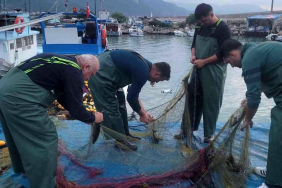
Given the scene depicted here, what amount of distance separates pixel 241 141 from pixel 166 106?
128cm

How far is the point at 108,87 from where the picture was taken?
12.7ft

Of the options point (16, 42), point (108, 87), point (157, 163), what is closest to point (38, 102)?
point (108, 87)

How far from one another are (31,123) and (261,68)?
2.20 meters

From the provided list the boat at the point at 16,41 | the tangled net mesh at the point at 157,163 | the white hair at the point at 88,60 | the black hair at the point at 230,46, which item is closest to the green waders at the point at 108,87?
the tangled net mesh at the point at 157,163

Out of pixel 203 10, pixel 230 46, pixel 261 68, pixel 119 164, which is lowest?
pixel 119 164

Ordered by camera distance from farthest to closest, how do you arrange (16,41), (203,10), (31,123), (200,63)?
(16,41), (200,63), (203,10), (31,123)

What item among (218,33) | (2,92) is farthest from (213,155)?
(2,92)

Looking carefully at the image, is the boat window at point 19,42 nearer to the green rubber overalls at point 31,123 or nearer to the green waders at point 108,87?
the green waders at point 108,87

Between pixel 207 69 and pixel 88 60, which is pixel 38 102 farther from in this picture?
pixel 207 69

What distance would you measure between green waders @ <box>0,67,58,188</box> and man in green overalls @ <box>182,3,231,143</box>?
235 cm

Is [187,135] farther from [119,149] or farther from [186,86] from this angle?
[119,149]

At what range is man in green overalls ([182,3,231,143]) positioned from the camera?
4195mm

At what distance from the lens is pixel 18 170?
3.39 metres

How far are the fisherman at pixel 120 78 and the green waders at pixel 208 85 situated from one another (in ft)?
3.03
